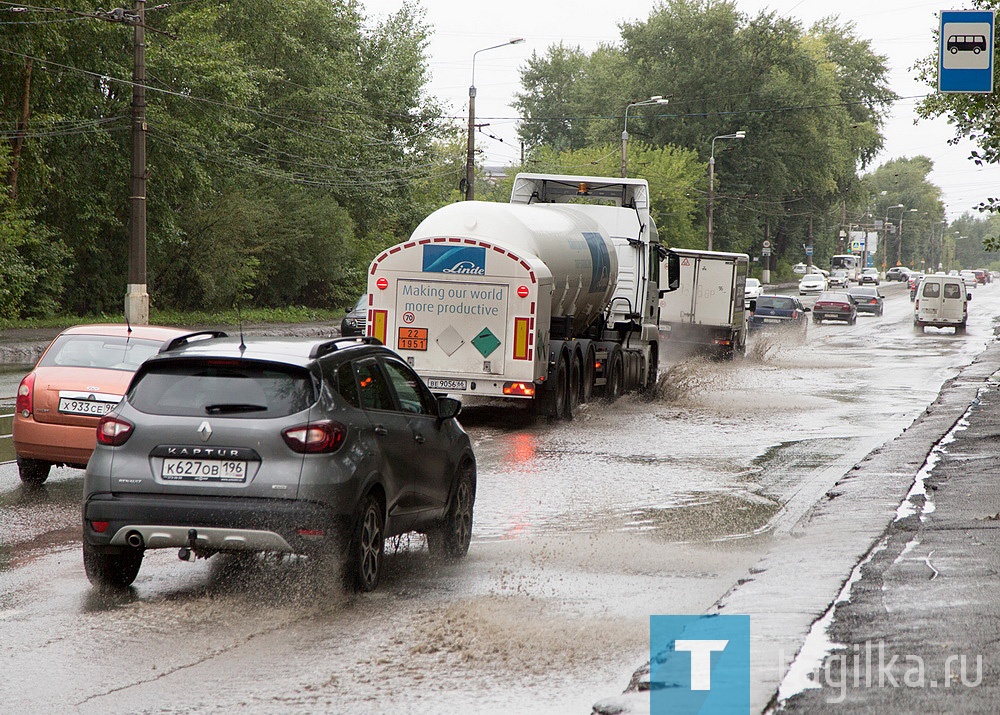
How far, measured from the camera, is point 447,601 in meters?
7.54

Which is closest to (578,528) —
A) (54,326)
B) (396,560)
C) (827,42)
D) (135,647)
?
(396,560)

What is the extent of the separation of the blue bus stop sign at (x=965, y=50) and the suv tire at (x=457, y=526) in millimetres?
9115

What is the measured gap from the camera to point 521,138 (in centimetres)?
12138

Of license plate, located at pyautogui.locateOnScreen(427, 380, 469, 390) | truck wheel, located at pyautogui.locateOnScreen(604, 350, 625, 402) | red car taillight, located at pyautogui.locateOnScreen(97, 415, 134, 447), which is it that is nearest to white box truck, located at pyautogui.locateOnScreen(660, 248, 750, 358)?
truck wheel, located at pyautogui.locateOnScreen(604, 350, 625, 402)

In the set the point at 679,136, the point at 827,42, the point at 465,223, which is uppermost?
the point at 827,42

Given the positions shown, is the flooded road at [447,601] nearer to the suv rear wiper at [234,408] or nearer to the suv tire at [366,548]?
the suv tire at [366,548]

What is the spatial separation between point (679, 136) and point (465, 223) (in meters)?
68.4

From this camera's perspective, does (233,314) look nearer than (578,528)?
No

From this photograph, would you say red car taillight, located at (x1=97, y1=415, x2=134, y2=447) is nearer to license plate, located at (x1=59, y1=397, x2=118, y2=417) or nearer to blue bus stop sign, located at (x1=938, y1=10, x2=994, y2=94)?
license plate, located at (x1=59, y1=397, x2=118, y2=417)

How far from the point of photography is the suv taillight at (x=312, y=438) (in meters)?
7.26

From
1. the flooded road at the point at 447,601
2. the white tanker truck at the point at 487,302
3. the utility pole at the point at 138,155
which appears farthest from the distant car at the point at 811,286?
the flooded road at the point at 447,601

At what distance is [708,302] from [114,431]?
2856cm

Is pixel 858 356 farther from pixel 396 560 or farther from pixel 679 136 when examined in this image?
pixel 679 136
